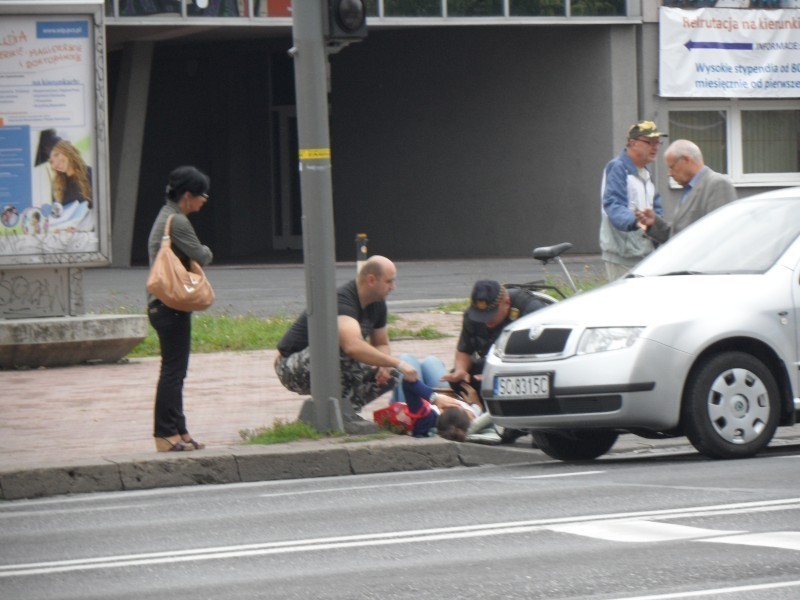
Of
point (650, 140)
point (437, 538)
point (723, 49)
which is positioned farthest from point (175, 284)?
point (723, 49)

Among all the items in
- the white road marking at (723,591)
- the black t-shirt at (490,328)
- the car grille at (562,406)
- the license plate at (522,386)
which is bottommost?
the white road marking at (723,591)

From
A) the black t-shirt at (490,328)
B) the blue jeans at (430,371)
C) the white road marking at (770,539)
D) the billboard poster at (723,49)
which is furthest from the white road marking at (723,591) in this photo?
the billboard poster at (723,49)

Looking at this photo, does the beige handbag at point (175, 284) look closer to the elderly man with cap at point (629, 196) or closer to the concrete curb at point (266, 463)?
the concrete curb at point (266, 463)

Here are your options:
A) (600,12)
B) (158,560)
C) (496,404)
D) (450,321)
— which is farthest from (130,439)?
(600,12)

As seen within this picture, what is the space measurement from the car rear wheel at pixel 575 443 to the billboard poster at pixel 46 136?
260 inches

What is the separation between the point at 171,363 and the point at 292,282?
1394 centimetres

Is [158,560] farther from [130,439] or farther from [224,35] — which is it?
[224,35]

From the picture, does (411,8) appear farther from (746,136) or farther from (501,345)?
(501,345)

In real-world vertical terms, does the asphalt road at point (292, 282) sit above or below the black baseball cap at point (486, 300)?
below

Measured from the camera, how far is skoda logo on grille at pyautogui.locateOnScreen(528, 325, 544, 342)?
376 inches

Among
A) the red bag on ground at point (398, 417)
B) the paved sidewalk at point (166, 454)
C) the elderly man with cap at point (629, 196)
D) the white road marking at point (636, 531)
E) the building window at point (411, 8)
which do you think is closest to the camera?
the white road marking at point (636, 531)

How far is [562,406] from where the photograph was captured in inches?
366

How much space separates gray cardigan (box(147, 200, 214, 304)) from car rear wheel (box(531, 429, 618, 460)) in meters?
2.26

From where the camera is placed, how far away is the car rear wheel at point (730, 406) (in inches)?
361
